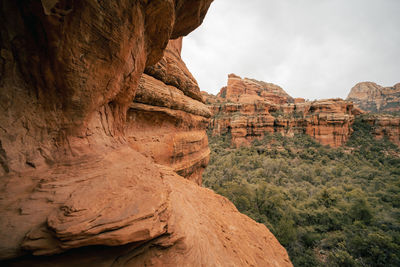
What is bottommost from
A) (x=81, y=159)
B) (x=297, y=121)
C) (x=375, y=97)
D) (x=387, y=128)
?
(x=387, y=128)

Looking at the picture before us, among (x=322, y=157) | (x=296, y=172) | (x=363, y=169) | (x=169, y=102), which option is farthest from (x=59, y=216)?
(x=322, y=157)

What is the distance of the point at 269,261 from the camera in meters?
2.62

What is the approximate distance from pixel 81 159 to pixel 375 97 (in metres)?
94.7

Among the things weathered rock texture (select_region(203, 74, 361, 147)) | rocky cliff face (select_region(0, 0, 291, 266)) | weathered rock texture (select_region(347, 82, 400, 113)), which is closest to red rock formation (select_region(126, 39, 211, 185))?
rocky cliff face (select_region(0, 0, 291, 266))

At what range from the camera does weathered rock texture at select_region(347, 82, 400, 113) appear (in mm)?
51438

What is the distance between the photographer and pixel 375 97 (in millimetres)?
59500

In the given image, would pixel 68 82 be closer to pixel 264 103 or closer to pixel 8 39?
pixel 8 39

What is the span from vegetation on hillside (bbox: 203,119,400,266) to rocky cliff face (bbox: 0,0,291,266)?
6661 mm

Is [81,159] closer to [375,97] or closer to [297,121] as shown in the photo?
[297,121]

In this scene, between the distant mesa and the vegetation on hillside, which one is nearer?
the vegetation on hillside

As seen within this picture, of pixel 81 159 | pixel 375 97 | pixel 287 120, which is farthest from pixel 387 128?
pixel 375 97

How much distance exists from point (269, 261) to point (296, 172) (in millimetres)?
16989

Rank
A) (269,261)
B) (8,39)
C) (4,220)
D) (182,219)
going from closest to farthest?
1. (4,220)
2. (8,39)
3. (182,219)
4. (269,261)

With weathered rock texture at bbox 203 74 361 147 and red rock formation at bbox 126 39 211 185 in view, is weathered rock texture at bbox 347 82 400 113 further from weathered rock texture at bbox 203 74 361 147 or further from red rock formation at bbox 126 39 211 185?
red rock formation at bbox 126 39 211 185
